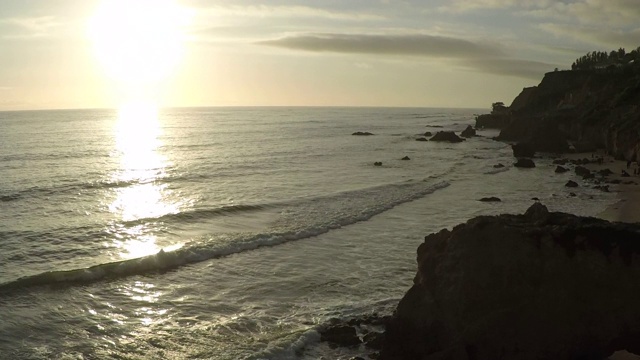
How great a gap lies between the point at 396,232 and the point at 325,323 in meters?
11.3

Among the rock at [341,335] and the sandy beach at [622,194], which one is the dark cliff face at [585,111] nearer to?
the sandy beach at [622,194]

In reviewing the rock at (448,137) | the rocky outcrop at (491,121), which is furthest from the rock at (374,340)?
the rocky outcrop at (491,121)

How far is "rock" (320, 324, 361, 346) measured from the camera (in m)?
13.4

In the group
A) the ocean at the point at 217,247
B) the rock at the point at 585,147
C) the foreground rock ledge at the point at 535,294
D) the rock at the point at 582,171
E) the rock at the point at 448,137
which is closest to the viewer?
the foreground rock ledge at the point at 535,294

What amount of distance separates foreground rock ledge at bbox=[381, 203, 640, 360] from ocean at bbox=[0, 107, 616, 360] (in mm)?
2737

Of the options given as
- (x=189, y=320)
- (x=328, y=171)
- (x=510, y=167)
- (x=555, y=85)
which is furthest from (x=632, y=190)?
(x=555, y=85)

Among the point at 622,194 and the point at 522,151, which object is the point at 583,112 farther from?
the point at 622,194

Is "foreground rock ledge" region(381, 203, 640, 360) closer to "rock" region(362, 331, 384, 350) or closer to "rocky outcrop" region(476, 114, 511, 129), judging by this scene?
"rock" region(362, 331, 384, 350)

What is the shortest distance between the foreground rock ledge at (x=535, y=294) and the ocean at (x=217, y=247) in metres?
2.74

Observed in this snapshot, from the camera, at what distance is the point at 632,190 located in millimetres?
34312

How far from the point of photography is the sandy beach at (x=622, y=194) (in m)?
26.2

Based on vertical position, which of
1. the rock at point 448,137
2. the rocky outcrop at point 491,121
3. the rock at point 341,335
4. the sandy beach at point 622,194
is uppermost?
the rocky outcrop at point 491,121

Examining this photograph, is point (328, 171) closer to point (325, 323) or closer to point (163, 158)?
point (163, 158)

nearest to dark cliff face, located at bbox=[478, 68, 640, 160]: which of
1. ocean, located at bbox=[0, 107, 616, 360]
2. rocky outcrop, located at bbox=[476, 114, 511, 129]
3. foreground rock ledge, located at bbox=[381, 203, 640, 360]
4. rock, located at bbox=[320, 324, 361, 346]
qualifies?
ocean, located at bbox=[0, 107, 616, 360]
